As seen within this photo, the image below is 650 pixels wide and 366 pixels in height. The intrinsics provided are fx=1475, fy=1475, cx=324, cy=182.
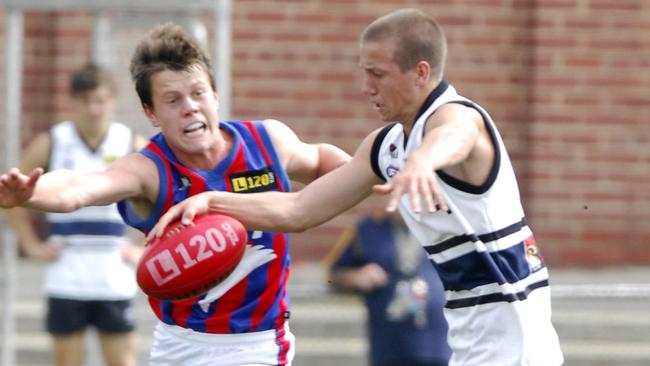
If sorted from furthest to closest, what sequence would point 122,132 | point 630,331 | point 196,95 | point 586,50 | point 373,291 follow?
point 586,50 → point 630,331 → point 122,132 → point 373,291 → point 196,95

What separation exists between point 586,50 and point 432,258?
20.8 ft

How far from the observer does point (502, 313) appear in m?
4.81

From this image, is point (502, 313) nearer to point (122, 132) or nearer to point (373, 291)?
point (373, 291)

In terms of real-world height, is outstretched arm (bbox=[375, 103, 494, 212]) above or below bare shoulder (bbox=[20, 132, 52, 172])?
above

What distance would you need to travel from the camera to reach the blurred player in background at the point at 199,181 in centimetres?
537

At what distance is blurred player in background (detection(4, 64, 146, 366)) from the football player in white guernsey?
367cm

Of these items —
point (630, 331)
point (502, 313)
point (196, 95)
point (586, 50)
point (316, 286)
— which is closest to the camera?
point (502, 313)

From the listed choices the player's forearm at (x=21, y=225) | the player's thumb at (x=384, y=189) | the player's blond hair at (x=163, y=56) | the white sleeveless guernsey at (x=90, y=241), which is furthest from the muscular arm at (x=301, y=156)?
the player's forearm at (x=21, y=225)

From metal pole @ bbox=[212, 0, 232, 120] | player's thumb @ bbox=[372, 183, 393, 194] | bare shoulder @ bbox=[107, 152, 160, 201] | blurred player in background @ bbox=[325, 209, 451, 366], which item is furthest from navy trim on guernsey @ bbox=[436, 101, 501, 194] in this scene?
metal pole @ bbox=[212, 0, 232, 120]

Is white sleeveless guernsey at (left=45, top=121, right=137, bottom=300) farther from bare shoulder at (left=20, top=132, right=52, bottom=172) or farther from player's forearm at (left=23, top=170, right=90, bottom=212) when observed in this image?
player's forearm at (left=23, top=170, right=90, bottom=212)

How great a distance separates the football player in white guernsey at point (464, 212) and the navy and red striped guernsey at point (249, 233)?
0.39 m

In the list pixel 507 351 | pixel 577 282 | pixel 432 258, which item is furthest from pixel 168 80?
pixel 577 282

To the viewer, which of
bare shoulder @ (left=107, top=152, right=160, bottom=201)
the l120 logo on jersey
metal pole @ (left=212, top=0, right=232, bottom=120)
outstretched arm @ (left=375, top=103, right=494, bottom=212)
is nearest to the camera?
outstretched arm @ (left=375, top=103, right=494, bottom=212)

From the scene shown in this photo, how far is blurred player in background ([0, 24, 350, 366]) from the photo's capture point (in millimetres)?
5371
